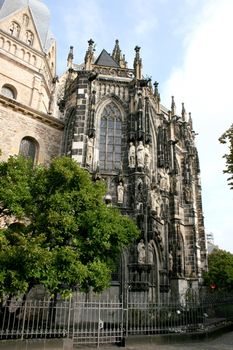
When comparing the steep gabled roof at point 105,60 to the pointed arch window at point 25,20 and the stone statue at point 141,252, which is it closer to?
the pointed arch window at point 25,20

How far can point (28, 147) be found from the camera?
1886 cm

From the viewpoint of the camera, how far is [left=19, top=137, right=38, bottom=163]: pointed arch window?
60.9ft

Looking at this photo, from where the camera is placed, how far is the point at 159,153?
67.3 ft

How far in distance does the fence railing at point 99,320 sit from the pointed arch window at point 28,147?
9059 mm

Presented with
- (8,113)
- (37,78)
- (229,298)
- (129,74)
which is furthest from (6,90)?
(229,298)

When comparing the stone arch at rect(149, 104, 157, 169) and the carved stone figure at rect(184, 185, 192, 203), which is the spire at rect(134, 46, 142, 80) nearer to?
the stone arch at rect(149, 104, 157, 169)

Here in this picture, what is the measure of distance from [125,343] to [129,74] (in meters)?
16.2

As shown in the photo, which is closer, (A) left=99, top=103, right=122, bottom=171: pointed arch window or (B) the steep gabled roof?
(A) left=99, top=103, right=122, bottom=171: pointed arch window

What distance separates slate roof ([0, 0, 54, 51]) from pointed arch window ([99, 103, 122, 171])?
1547cm

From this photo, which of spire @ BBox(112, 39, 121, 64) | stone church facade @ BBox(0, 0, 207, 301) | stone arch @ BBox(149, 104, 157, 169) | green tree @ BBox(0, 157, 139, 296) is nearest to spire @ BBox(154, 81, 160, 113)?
stone church facade @ BBox(0, 0, 207, 301)

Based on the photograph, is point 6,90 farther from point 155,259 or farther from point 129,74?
point 155,259

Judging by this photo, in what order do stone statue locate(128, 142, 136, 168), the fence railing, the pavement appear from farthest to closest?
stone statue locate(128, 142, 136, 168) → the fence railing → the pavement

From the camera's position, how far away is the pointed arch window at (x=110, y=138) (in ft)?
58.9

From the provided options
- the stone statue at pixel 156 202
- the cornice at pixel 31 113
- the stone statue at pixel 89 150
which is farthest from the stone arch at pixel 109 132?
the cornice at pixel 31 113
